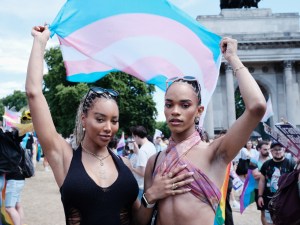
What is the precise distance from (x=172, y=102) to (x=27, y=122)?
5.21 metres

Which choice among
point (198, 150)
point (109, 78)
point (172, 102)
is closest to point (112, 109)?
point (172, 102)

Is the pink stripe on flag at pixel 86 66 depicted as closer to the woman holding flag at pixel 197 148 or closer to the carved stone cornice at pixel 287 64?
the woman holding flag at pixel 197 148

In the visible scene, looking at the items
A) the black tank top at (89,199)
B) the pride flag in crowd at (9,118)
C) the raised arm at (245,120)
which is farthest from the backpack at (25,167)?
the raised arm at (245,120)

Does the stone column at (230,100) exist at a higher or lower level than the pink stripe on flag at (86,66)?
higher

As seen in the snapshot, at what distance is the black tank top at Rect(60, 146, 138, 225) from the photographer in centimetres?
274

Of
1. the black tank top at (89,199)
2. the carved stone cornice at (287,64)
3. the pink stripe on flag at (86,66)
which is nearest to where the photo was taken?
the black tank top at (89,199)

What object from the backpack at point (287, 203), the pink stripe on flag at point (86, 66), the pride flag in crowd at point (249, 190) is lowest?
the pride flag in crowd at point (249, 190)

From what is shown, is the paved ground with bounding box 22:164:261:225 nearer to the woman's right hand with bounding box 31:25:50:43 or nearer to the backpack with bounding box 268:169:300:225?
the backpack with bounding box 268:169:300:225

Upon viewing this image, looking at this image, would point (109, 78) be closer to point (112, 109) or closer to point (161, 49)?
point (161, 49)

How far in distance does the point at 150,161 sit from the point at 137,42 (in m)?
2.83

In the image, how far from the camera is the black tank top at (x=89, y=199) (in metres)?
2.74

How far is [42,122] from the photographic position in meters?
2.81

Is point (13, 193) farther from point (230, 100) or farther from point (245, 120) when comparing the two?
point (230, 100)

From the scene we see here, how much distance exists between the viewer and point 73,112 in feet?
140
